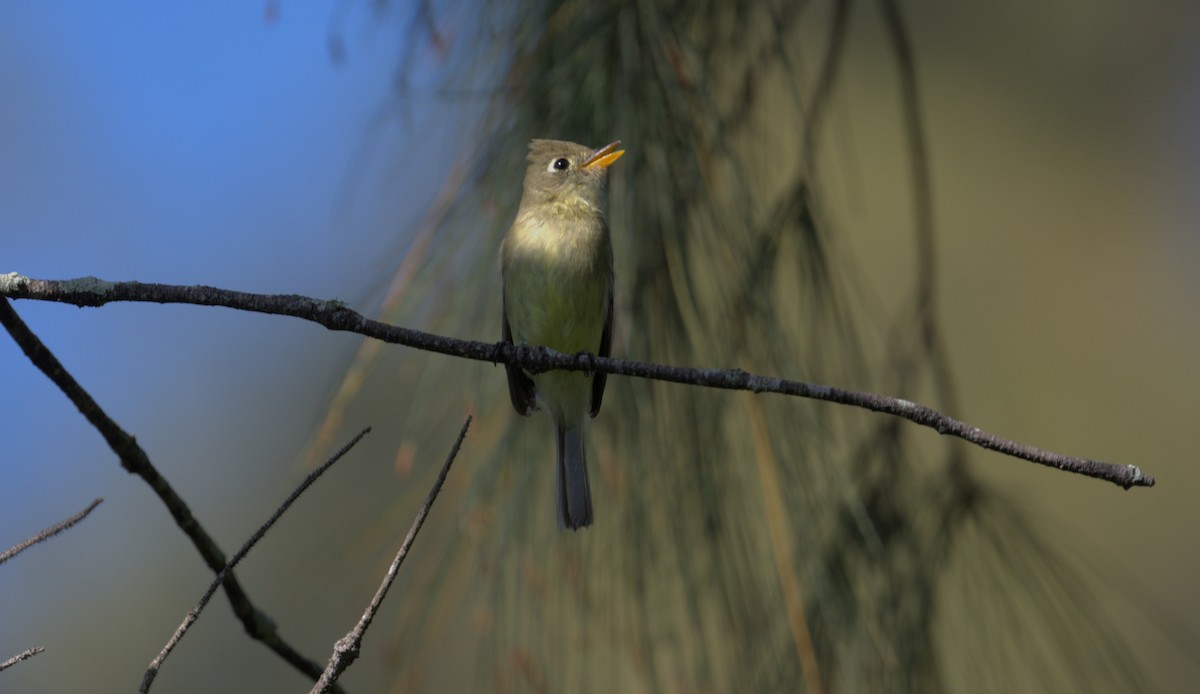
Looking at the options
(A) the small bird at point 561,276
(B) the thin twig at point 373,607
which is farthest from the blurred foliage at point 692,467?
(B) the thin twig at point 373,607

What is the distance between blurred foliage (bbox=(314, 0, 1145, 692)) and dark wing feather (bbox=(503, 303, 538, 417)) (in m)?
0.08

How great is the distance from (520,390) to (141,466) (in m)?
0.94

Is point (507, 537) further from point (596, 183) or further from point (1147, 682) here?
point (1147, 682)

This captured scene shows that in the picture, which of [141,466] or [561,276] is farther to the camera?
[561,276]

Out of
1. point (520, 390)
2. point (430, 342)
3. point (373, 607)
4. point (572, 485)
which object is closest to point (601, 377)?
point (520, 390)

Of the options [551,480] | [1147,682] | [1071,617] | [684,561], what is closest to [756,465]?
[684,561]

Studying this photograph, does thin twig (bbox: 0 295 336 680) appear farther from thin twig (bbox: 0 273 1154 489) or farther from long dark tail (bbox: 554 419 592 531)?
long dark tail (bbox: 554 419 592 531)

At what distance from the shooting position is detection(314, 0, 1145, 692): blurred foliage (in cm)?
181

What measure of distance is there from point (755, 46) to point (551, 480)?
2.69ft

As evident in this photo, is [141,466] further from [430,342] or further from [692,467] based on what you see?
[692,467]

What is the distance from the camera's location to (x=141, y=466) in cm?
134

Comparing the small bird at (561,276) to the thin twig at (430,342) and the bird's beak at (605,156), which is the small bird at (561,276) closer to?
the bird's beak at (605,156)

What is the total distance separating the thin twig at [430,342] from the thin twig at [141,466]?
0.18 ft

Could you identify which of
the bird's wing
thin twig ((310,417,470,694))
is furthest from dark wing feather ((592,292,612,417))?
thin twig ((310,417,470,694))
